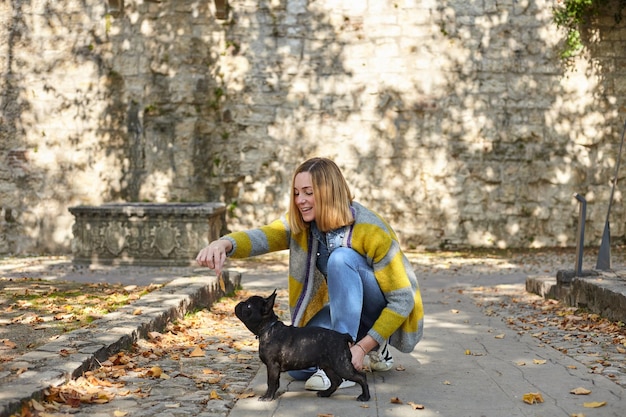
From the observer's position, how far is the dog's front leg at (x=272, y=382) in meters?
3.68

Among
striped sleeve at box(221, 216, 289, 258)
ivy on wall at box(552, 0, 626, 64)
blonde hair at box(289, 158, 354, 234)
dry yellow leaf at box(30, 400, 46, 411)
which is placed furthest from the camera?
ivy on wall at box(552, 0, 626, 64)

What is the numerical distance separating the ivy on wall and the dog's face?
1050cm

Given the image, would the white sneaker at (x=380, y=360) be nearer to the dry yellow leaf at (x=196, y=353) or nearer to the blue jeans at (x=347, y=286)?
the blue jeans at (x=347, y=286)

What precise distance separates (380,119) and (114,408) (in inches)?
393

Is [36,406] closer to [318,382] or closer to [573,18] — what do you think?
[318,382]

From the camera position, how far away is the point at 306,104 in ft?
43.3

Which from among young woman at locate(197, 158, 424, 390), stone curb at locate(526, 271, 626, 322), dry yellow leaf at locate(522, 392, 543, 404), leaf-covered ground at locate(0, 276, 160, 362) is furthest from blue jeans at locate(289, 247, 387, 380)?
stone curb at locate(526, 271, 626, 322)

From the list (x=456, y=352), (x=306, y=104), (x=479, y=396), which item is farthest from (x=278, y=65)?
(x=479, y=396)

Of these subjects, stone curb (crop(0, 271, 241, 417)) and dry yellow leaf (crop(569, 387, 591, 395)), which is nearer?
stone curb (crop(0, 271, 241, 417))

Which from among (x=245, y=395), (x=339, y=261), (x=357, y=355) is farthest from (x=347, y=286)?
(x=245, y=395)

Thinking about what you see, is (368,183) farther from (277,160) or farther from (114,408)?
(114,408)

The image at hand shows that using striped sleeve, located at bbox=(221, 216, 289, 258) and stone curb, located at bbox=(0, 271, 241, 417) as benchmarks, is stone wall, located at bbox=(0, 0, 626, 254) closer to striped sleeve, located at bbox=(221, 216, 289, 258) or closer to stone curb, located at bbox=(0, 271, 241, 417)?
stone curb, located at bbox=(0, 271, 241, 417)

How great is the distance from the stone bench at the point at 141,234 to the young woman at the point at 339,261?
21.4 ft

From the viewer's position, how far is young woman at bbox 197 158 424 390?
3.88m
